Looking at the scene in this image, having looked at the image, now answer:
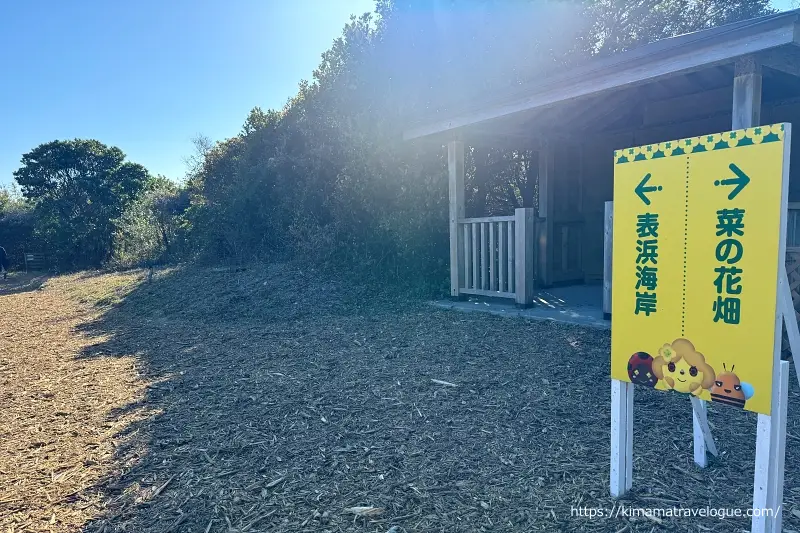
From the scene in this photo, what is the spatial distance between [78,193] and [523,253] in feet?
68.2

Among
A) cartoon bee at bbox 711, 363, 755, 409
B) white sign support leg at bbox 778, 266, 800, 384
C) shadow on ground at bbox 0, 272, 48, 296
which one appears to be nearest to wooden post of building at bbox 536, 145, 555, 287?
white sign support leg at bbox 778, 266, 800, 384

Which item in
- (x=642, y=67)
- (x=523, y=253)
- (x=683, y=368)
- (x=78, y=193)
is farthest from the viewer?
(x=78, y=193)

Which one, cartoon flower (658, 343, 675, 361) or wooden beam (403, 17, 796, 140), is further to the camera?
wooden beam (403, 17, 796, 140)

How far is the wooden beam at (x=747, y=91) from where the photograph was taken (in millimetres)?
3811

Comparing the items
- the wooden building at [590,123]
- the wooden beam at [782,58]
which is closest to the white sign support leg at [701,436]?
the wooden building at [590,123]

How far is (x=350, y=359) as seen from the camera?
4387 mm

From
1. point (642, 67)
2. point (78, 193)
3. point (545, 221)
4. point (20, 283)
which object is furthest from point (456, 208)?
point (78, 193)

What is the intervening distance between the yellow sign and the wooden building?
8.34 feet

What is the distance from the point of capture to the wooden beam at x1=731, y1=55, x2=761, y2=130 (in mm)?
3811

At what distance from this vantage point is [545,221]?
23.6ft

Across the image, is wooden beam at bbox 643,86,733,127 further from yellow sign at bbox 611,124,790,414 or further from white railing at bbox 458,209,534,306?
yellow sign at bbox 611,124,790,414

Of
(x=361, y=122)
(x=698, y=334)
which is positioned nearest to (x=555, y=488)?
(x=698, y=334)

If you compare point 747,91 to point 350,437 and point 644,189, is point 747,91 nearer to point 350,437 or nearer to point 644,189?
point 644,189

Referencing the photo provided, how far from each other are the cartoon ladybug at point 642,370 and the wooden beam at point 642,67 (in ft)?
9.44
